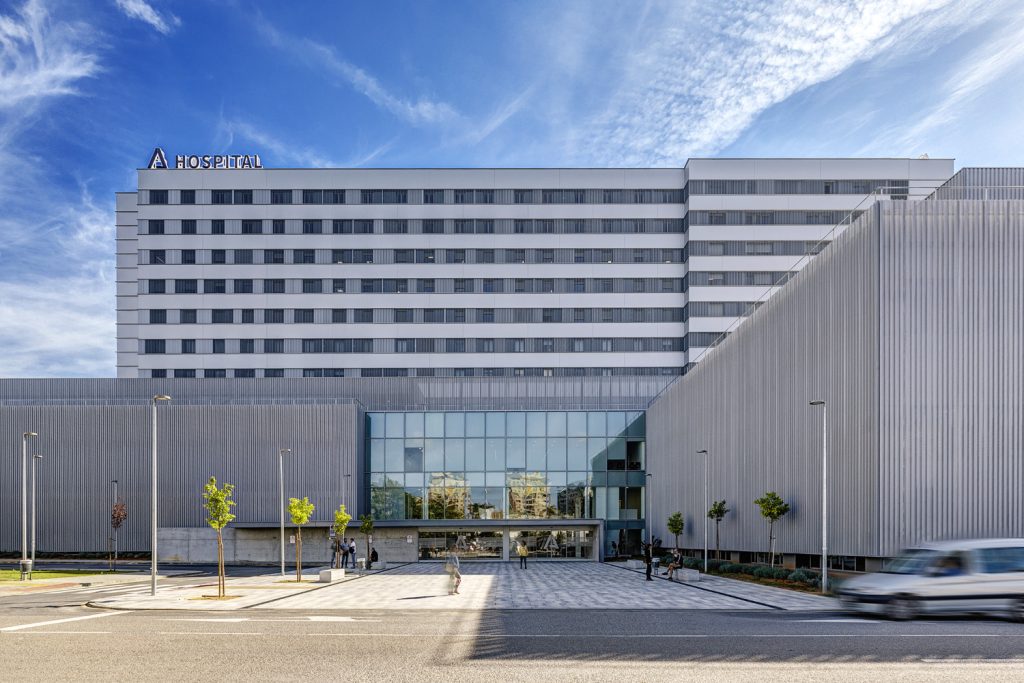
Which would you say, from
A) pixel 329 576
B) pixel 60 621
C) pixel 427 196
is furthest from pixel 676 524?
pixel 427 196

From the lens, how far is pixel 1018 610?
19781 millimetres

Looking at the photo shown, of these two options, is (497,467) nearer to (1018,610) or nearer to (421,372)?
(421,372)

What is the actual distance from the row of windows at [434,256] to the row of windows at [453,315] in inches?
172

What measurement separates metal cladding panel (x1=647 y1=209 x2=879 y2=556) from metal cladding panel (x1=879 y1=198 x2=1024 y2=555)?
0.65 m

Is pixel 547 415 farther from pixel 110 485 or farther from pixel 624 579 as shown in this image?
pixel 110 485

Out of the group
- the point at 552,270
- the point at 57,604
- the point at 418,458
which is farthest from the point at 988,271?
the point at 552,270

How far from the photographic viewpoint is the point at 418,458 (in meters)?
62.7

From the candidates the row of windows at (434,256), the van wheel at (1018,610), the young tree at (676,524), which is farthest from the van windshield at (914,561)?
the row of windows at (434,256)

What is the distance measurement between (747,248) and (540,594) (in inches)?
2083

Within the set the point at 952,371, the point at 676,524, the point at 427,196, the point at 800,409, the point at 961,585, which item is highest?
the point at 427,196

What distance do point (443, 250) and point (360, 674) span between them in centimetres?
6593

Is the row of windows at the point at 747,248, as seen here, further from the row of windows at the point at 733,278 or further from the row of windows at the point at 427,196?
the row of windows at the point at 427,196

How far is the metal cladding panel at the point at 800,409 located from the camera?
3028 centimetres

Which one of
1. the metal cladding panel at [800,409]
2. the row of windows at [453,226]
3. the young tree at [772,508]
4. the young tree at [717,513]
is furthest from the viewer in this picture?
the row of windows at [453,226]
